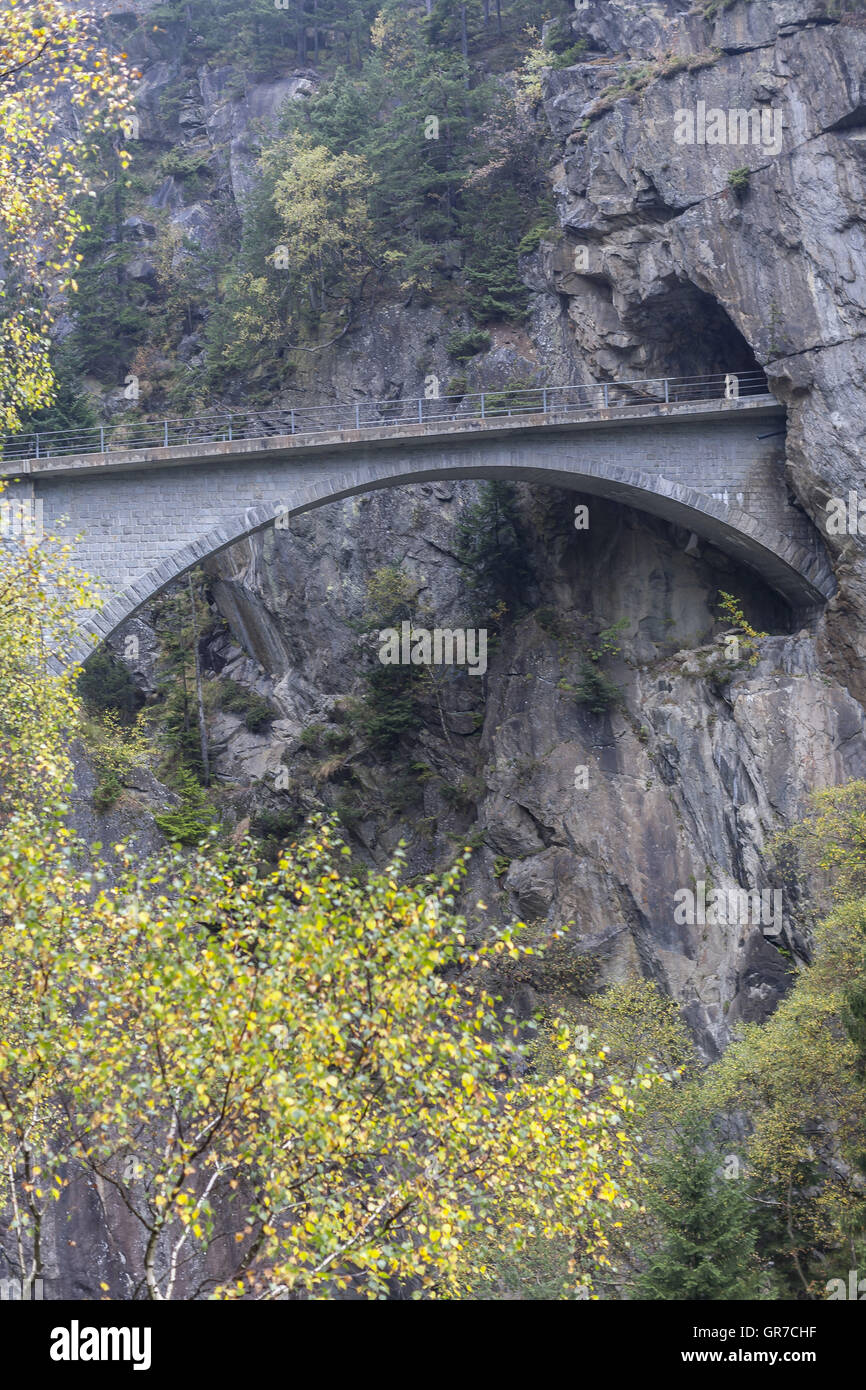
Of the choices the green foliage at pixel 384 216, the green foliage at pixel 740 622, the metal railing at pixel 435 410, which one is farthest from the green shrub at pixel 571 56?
the green foliage at pixel 740 622

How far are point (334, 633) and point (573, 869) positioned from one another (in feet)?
37.4

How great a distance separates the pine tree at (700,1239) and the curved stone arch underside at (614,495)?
1634 cm

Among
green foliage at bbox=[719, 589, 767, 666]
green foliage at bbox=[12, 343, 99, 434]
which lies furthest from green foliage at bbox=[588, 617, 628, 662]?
green foliage at bbox=[12, 343, 99, 434]

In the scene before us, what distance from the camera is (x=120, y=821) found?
25.0 metres

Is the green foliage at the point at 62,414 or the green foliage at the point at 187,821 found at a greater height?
the green foliage at the point at 62,414

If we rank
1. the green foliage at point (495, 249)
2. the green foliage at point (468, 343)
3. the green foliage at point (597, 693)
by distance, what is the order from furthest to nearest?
the green foliage at point (495, 249) → the green foliage at point (468, 343) → the green foliage at point (597, 693)

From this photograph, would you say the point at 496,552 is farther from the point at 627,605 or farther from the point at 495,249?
the point at 495,249

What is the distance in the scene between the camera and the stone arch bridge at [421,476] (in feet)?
85.8

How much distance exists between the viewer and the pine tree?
→ 44.9 ft

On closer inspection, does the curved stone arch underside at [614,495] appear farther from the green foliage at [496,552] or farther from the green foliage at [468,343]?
the green foliage at [468,343]

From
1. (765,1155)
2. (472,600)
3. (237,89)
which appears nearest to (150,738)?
(472,600)

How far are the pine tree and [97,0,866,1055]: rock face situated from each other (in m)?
8.78

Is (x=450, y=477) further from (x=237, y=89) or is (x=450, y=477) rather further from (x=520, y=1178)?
(x=237, y=89)

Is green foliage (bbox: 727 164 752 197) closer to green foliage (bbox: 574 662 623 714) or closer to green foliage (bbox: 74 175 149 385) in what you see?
green foliage (bbox: 574 662 623 714)
